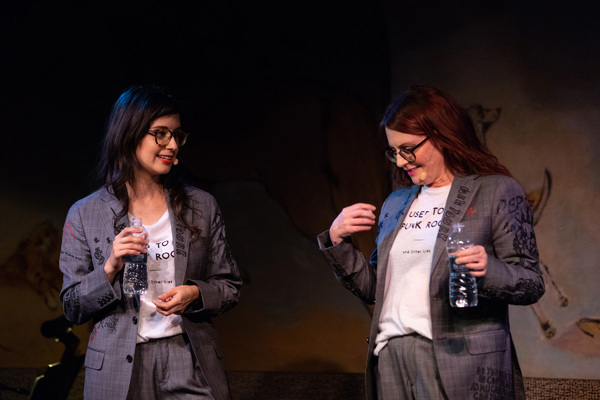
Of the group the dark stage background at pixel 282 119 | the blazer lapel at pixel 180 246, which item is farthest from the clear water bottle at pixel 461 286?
the dark stage background at pixel 282 119

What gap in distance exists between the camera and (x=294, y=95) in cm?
430

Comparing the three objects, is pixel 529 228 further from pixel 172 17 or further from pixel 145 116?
pixel 172 17

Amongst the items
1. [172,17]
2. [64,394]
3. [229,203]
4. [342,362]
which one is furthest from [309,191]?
[64,394]

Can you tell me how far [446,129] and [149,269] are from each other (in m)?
1.14

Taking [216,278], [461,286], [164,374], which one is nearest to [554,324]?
[461,286]

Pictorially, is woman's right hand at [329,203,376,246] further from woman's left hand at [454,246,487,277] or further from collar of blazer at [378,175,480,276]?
woman's left hand at [454,246,487,277]

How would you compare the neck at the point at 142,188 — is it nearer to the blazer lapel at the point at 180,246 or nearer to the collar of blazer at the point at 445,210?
the blazer lapel at the point at 180,246

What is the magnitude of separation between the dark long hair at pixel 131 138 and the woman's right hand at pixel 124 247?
230mm

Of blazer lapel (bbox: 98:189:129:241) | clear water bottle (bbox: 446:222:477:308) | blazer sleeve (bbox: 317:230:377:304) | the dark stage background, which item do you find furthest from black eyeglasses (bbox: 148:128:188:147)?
the dark stage background

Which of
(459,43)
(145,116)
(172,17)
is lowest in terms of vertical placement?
(145,116)

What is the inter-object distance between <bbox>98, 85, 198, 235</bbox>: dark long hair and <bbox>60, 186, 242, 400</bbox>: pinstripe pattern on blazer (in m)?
0.03

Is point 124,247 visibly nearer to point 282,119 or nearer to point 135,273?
point 135,273

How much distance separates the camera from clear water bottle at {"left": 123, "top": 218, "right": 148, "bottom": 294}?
2195 mm

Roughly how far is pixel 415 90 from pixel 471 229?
1.75 ft
